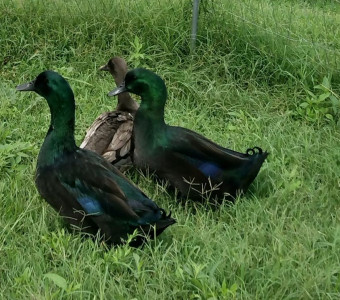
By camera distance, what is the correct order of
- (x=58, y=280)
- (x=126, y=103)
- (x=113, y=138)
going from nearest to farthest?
(x=58, y=280), (x=113, y=138), (x=126, y=103)

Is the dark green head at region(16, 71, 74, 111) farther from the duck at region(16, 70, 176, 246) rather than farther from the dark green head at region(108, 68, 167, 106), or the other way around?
the dark green head at region(108, 68, 167, 106)

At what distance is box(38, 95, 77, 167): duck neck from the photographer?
3750 millimetres

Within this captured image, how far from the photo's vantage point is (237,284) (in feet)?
10.2

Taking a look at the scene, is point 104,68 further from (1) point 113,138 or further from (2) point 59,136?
(2) point 59,136

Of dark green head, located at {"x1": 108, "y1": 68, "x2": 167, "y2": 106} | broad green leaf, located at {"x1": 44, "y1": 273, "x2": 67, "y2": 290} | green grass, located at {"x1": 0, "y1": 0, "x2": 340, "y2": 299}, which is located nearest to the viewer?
broad green leaf, located at {"x1": 44, "y1": 273, "x2": 67, "y2": 290}

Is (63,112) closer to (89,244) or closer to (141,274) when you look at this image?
(89,244)

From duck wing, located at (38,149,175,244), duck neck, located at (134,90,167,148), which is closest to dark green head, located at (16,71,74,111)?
duck wing, located at (38,149,175,244)

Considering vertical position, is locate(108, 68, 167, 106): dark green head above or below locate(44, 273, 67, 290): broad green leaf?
above

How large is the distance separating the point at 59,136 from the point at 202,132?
1.39m

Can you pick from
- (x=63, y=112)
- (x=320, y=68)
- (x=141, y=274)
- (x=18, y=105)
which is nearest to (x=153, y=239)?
(x=141, y=274)

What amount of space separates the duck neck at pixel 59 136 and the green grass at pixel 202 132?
0.95 feet

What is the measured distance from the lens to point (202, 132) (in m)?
4.89

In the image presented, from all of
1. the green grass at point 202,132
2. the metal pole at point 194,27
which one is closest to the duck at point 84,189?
the green grass at point 202,132

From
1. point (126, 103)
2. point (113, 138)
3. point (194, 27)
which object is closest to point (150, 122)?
point (113, 138)
